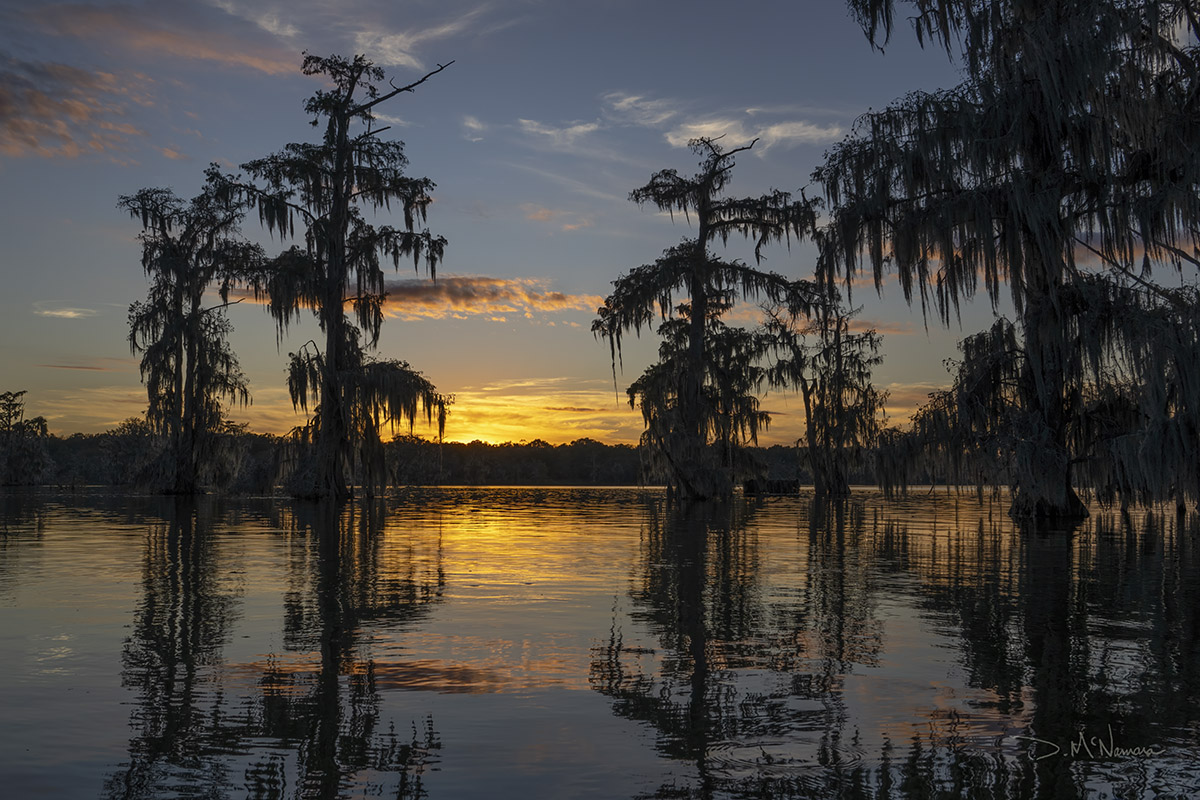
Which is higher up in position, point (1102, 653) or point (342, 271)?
point (342, 271)

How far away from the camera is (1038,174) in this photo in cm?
1800

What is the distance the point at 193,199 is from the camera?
130 ft

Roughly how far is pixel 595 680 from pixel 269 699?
1.77 metres

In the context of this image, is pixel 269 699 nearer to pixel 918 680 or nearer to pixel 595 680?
pixel 595 680

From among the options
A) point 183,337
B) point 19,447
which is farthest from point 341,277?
point 19,447

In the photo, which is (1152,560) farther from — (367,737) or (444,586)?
(367,737)

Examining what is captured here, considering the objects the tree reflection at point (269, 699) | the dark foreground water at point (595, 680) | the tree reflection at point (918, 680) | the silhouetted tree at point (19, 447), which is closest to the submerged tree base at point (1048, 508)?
the tree reflection at point (918, 680)

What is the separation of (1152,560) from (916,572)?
12.4 ft

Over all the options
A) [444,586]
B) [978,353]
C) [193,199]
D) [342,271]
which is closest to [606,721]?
[444,586]

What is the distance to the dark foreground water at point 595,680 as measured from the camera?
3.82 m

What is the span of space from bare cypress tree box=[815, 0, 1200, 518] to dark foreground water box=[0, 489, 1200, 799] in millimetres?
7523

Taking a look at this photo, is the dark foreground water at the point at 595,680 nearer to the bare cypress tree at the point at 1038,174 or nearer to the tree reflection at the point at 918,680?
the tree reflection at the point at 918,680
